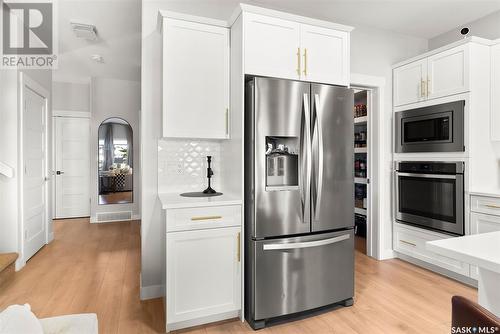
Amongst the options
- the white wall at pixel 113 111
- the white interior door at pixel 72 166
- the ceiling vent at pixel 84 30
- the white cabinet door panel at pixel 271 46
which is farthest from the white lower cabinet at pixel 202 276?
the white interior door at pixel 72 166

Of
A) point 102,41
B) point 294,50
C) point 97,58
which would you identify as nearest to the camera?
point 294,50

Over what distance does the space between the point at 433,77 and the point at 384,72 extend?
58cm

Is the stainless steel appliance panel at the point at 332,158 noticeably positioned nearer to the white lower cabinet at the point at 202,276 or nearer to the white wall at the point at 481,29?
the white lower cabinet at the point at 202,276

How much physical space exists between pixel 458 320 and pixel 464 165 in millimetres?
2645

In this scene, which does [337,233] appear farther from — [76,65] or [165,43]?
[76,65]

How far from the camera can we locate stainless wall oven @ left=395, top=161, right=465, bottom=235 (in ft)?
9.58

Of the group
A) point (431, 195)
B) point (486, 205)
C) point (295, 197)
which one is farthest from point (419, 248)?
point (295, 197)

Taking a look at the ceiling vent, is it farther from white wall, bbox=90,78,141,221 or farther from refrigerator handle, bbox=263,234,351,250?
refrigerator handle, bbox=263,234,351,250

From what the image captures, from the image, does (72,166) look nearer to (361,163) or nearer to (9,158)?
(9,158)

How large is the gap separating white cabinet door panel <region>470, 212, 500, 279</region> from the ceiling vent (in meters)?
4.54

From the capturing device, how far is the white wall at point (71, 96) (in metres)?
5.97

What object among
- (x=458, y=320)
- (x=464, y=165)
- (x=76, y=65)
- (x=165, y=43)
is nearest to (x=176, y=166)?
(x=165, y=43)

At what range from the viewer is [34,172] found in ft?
12.2

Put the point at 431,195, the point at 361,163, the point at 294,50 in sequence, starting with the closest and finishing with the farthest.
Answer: the point at 294,50, the point at 431,195, the point at 361,163
